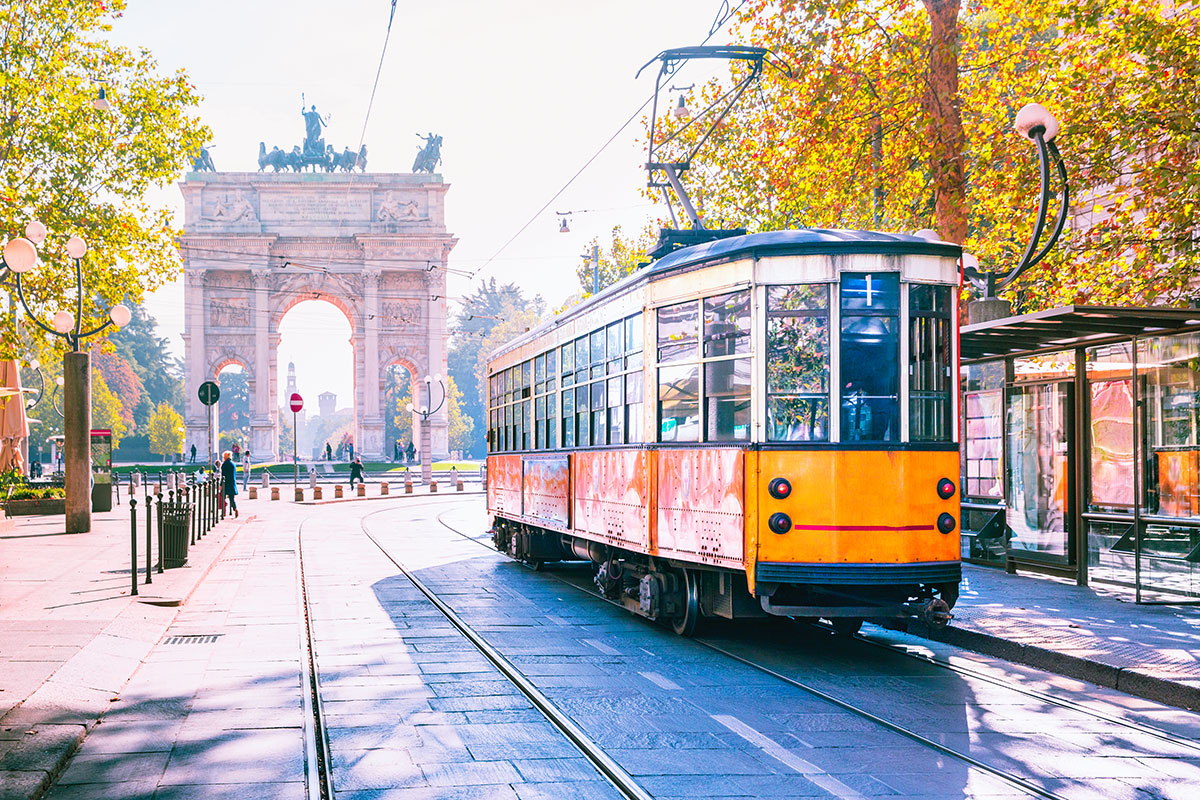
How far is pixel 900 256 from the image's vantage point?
29.0ft

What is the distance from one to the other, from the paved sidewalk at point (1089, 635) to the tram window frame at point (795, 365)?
7.83 ft

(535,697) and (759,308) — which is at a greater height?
(759,308)

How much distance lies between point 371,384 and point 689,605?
65250 mm

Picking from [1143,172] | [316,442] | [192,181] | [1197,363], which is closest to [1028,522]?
[1197,363]

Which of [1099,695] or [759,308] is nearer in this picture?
[1099,695]

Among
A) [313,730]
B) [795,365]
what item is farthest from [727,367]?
[313,730]

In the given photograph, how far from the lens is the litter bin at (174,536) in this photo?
1530cm

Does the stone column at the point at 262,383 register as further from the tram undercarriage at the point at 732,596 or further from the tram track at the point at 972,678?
the tram track at the point at 972,678

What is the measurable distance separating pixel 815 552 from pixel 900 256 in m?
2.18

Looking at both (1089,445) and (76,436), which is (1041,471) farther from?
(76,436)

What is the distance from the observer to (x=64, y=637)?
9422 millimetres

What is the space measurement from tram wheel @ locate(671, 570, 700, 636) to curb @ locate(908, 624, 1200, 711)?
6.64ft

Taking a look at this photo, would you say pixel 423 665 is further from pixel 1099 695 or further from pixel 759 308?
pixel 1099 695

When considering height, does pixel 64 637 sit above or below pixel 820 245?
below
